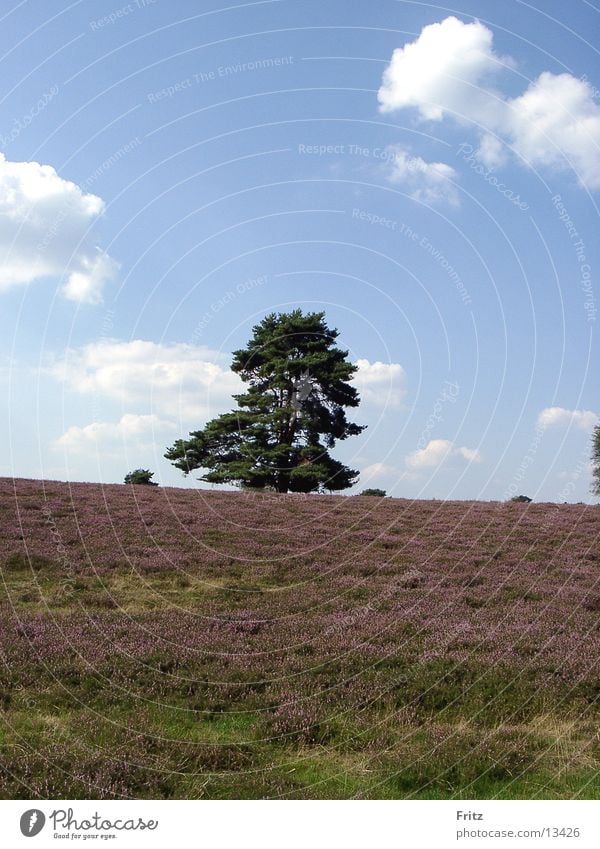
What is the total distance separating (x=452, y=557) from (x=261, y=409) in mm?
25047

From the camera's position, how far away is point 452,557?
19156mm

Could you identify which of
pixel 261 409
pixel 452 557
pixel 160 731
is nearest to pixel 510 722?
pixel 160 731

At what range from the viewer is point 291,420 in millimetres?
41844

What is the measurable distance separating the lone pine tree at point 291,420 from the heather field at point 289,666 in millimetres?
20627

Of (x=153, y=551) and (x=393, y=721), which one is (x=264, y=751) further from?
(x=153, y=551)
